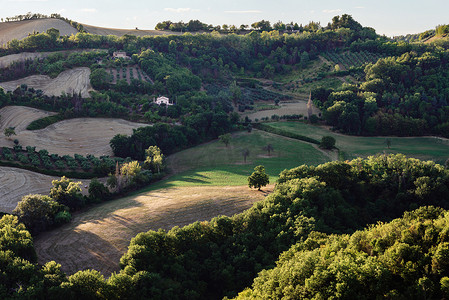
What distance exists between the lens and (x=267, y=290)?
105 feet

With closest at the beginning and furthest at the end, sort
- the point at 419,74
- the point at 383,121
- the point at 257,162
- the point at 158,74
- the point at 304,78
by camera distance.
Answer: the point at 257,162, the point at 383,121, the point at 419,74, the point at 158,74, the point at 304,78

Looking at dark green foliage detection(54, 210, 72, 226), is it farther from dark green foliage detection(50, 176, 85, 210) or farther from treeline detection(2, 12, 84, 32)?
treeline detection(2, 12, 84, 32)

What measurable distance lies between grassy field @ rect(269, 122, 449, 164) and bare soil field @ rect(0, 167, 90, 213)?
173ft

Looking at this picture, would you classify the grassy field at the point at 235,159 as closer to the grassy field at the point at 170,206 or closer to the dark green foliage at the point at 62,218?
the grassy field at the point at 170,206

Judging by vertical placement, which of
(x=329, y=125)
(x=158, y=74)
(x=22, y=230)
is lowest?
(x=22, y=230)

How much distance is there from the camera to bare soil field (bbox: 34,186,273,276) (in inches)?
1806

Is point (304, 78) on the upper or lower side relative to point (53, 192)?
upper

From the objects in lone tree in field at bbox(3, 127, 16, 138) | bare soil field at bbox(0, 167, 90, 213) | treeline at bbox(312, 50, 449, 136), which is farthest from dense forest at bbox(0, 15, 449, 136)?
bare soil field at bbox(0, 167, 90, 213)

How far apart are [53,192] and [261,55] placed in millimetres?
128400

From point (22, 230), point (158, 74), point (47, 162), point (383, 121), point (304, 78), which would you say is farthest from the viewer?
point (304, 78)

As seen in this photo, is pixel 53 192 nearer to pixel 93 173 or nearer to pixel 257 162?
pixel 93 173

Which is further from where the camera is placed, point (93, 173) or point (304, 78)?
point (304, 78)

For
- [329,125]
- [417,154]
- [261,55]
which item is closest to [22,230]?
[417,154]

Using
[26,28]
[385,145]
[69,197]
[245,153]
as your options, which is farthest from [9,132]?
[26,28]
